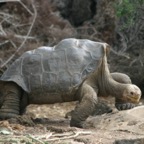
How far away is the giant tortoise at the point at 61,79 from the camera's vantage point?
6.66m

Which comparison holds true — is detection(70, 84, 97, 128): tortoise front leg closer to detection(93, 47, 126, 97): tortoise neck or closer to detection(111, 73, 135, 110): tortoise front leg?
detection(93, 47, 126, 97): tortoise neck

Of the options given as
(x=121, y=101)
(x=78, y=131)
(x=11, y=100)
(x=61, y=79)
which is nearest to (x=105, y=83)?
(x=121, y=101)

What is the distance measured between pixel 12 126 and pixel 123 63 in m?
5.52

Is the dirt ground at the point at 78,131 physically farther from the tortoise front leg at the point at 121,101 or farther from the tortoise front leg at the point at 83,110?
the tortoise front leg at the point at 121,101

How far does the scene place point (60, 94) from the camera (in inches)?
264

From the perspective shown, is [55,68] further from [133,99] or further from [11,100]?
[133,99]

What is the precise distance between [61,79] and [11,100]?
70 cm

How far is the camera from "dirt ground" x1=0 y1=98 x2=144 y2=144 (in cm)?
502

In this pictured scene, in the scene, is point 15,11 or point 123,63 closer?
point 123,63

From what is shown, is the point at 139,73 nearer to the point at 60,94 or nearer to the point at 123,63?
the point at 123,63

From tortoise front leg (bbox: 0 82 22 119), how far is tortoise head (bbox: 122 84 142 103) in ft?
4.17

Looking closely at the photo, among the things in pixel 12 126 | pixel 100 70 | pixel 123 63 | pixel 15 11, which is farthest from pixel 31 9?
pixel 12 126

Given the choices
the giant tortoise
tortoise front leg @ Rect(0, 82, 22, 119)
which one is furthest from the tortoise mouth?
tortoise front leg @ Rect(0, 82, 22, 119)

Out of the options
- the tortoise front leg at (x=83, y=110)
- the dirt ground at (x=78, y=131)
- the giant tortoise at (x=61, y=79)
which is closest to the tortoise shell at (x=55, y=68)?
the giant tortoise at (x=61, y=79)
